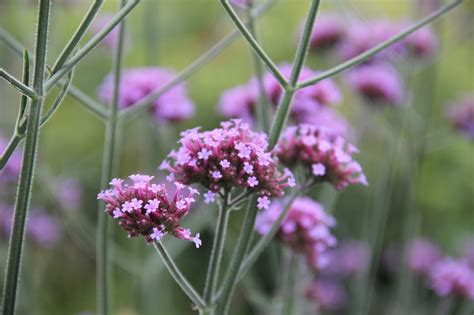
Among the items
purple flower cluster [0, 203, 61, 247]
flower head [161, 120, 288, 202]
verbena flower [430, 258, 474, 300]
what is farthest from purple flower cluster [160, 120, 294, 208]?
purple flower cluster [0, 203, 61, 247]

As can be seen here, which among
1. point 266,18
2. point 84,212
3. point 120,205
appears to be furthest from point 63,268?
point 120,205

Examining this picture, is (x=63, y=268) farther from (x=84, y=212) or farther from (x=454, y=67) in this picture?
(x=454, y=67)

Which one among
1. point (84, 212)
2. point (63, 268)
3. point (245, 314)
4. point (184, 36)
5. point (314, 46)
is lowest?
point (245, 314)

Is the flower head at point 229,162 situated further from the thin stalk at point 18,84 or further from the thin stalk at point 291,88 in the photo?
the thin stalk at point 18,84

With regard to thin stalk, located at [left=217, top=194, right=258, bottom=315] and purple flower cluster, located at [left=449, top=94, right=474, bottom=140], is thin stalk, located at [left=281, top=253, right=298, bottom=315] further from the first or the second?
purple flower cluster, located at [left=449, top=94, right=474, bottom=140]

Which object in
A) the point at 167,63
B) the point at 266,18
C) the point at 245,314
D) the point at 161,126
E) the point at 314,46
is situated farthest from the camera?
the point at 266,18

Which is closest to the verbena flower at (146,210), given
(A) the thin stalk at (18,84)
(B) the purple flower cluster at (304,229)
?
(A) the thin stalk at (18,84)

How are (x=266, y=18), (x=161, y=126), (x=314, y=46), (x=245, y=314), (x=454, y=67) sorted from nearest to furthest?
(x=161, y=126)
(x=314, y=46)
(x=245, y=314)
(x=454, y=67)
(x=266, y=18)
